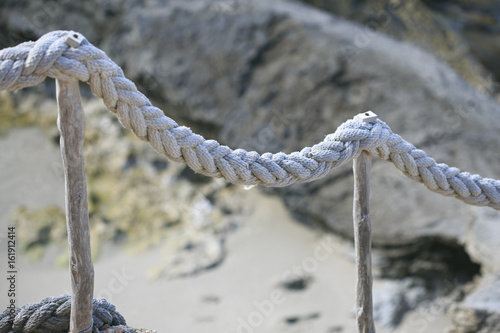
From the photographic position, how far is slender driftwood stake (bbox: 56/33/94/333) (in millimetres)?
1335

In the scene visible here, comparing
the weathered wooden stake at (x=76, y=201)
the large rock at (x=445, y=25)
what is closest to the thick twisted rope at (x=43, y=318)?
the weathered wooden stake at (x=76, y=201)

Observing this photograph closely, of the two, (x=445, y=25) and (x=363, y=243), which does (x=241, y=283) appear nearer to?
(x=363, y=243)

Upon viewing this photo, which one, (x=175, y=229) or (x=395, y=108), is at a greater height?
(x=395, y=108)

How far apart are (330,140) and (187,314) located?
7.15 feet

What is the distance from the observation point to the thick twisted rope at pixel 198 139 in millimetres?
1239

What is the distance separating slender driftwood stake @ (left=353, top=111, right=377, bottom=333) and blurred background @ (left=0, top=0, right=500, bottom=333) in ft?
4.89

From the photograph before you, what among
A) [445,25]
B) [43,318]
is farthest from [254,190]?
[43,318]

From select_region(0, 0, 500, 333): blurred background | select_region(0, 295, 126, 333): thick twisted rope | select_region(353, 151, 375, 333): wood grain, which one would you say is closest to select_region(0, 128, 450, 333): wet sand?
select_region(0, 0, 500, 333): blurred background

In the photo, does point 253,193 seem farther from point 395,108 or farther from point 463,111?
point 463,111

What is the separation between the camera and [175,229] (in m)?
4.11

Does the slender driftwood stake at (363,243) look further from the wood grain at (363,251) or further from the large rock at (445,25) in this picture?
the large rock at (445,25)

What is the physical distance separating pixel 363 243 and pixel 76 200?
0.79 m

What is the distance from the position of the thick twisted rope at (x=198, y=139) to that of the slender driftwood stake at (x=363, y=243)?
10 centimetres

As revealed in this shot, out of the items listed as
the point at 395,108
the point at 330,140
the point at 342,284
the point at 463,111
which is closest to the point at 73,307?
the point at 330,140
